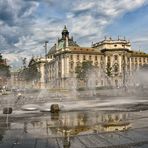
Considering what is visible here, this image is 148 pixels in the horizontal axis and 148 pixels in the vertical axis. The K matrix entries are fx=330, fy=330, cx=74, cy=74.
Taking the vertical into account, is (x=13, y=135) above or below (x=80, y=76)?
below

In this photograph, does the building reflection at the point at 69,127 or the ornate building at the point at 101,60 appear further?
the ornate building at the point at 101,60

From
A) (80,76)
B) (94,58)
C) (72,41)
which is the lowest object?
(80,76)

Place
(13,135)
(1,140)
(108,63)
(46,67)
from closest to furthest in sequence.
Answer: (1,140) < (13,135) < (108,63) < (46,67)

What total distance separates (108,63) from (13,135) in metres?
125

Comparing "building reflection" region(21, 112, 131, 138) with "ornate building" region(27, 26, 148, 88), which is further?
"ornate building" region(27, 26, 148, 88)

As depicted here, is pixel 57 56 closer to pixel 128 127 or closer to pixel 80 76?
pixel 80 76

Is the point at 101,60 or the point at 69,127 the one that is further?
the point at 101,60

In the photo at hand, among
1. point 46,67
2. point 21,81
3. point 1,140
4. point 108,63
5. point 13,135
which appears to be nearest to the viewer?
point 1,140

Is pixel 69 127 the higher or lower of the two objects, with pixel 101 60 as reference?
lower

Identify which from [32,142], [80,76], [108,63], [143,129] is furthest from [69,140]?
[108,63]

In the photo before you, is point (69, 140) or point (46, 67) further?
point (46, 67)

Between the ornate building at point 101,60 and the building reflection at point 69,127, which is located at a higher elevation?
the ornate building at point 101,60

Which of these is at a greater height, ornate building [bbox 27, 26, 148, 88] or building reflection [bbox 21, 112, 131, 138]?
ornate building [bbox 27, 26, 148, 88]

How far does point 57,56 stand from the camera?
5546 inches
